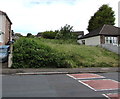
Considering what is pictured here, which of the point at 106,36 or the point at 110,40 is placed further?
the point at 110,40

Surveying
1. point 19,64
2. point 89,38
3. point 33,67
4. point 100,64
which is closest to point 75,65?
point 100,64

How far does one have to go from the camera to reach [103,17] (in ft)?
140

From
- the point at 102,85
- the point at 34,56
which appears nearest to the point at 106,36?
the point at 34,56

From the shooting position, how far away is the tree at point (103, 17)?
42250 millimetres

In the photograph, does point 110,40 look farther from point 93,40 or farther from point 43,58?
point 43,58

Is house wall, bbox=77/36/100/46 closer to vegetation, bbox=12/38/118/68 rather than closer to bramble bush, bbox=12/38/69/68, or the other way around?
vegetation, bbox=12/38/118/68

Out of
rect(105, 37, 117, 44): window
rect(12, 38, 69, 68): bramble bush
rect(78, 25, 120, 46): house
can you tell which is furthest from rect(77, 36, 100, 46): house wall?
rect(12, 38, 69, 68): bramble bush

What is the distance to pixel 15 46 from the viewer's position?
45.7 ft

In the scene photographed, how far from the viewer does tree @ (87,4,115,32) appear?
42.2m

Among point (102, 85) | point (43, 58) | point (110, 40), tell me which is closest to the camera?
point (102, 85)

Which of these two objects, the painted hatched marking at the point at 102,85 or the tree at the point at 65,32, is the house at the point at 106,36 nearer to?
the tree at the point at 65,32

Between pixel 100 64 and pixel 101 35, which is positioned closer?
pixel 100 64

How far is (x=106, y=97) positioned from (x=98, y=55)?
1177cm

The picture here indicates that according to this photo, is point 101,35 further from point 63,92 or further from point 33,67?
point 63,92
